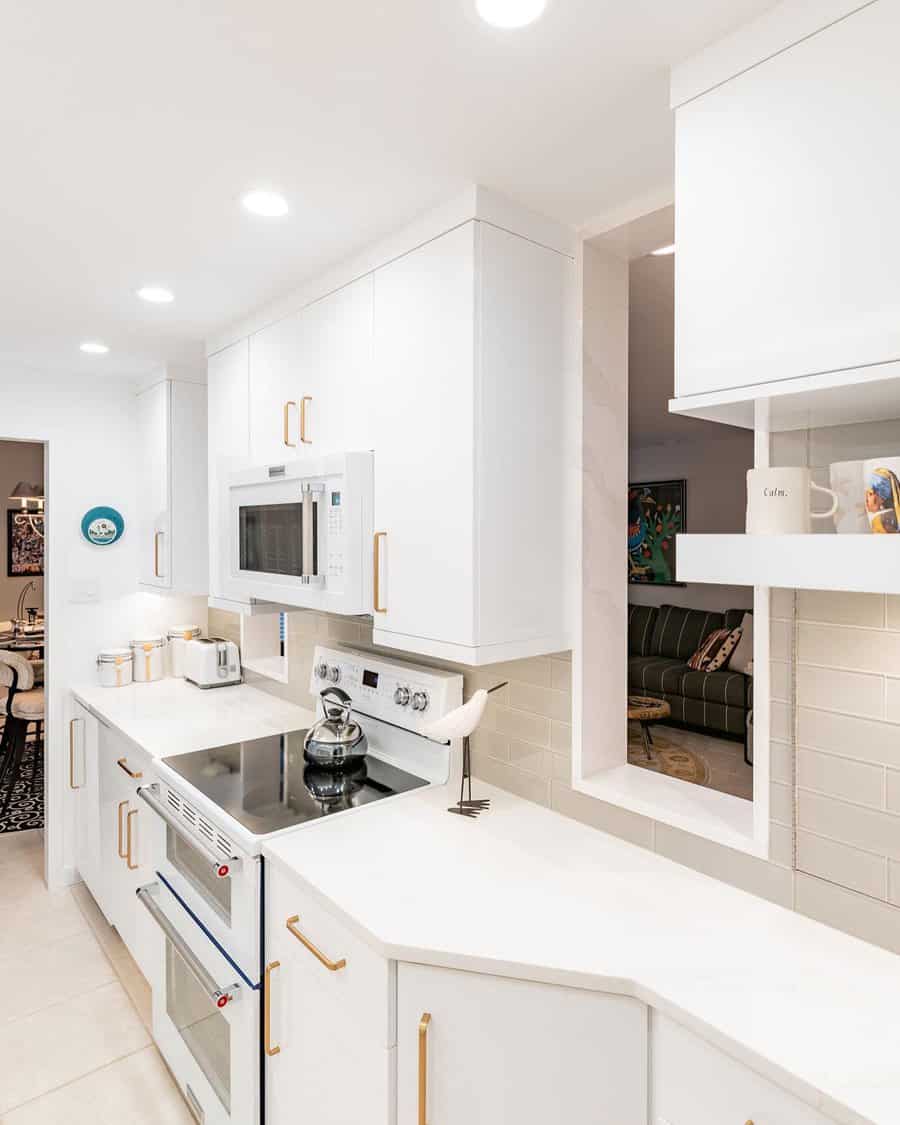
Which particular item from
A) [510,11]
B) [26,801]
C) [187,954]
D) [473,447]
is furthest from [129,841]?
[510,11]

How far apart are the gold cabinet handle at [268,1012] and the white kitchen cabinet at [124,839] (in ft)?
2.40

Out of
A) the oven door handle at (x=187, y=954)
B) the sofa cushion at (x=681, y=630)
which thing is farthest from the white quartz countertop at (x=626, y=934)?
the sofa cushion at (x=681, y=630)

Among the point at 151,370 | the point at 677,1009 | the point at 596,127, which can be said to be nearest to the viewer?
the point at 677,1009

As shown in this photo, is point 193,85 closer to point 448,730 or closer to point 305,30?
point 305,30

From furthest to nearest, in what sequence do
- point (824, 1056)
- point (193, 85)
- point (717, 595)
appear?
point (717, 595) → point (193, 85) → point (824, 1056)

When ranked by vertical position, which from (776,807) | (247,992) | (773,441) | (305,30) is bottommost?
(247,992)

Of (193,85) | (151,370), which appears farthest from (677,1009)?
(151,370)

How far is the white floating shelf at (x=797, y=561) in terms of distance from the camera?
880mm

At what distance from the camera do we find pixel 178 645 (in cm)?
334

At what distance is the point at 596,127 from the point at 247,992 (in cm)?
194

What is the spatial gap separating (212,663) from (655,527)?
452cm

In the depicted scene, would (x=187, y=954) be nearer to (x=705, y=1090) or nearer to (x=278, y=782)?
(x=278, y=782)

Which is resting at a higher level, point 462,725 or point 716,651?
point 462,725

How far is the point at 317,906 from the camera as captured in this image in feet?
4.60
